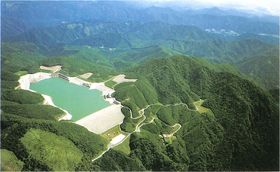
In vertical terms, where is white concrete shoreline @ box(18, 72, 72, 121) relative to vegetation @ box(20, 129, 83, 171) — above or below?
below

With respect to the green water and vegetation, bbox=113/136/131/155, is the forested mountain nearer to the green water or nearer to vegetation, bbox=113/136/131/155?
vegetation, bbox=113/136/131/155

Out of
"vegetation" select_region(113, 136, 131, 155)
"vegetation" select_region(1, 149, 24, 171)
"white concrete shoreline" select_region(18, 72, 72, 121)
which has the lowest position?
"white concrete shoreline" select_region(18, 72, 72, 121)

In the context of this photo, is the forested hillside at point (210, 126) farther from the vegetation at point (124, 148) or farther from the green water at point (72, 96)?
the green water at point (72, 96)

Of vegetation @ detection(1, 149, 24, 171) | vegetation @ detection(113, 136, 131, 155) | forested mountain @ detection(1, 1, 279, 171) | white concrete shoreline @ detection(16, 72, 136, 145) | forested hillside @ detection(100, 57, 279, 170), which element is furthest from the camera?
white concrete shoreline @ detection(16, 72, 136, 145)

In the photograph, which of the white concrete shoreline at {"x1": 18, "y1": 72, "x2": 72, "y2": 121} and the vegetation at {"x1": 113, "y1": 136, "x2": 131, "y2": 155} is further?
the white concrete shoreline at {"x1": 18, "y1": 72, "x2": 72, "y2": 121}

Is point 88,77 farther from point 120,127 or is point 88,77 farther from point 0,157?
point 0,157

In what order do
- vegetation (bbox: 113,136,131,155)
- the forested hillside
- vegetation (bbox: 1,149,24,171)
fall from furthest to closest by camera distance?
the forested hillside → vegetation (bbox: 113,136,131,155) → vegetation (bbox: 1,149,24,171)

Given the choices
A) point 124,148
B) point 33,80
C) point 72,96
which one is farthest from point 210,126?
point 33,80

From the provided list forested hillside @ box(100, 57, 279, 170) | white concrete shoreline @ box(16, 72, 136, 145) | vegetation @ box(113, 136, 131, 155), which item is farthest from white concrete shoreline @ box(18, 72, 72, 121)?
vegetation @ box(113, 136, 131, 155)

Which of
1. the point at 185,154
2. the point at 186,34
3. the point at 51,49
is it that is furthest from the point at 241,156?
the point at 186,34

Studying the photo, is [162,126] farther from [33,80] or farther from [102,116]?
[33,80]

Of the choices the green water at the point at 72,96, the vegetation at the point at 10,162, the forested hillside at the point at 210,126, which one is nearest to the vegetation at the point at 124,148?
the forested hillside at the point at 210,126
